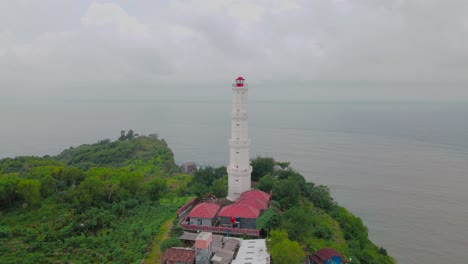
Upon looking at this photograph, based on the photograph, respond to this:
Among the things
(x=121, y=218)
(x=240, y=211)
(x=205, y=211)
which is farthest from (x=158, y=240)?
(x=240, y=211)

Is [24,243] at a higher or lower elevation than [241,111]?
lower

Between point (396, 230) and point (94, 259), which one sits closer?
point (94, 259)

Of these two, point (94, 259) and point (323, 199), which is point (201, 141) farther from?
point (94, 259)

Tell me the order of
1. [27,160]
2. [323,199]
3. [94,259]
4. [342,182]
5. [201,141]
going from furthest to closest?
[201,141], [342,182], [27,160], [323,199], [94,259]

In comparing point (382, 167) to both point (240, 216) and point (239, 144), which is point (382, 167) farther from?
point (240, 216)

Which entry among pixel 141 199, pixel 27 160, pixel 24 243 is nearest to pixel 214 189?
pixel 141 199

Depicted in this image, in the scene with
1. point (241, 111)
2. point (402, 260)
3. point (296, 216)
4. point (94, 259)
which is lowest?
point (402, 260)

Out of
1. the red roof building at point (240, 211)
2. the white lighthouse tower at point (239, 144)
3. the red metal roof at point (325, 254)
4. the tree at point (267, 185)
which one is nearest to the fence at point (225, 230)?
the red roof building at point (240, 211)
